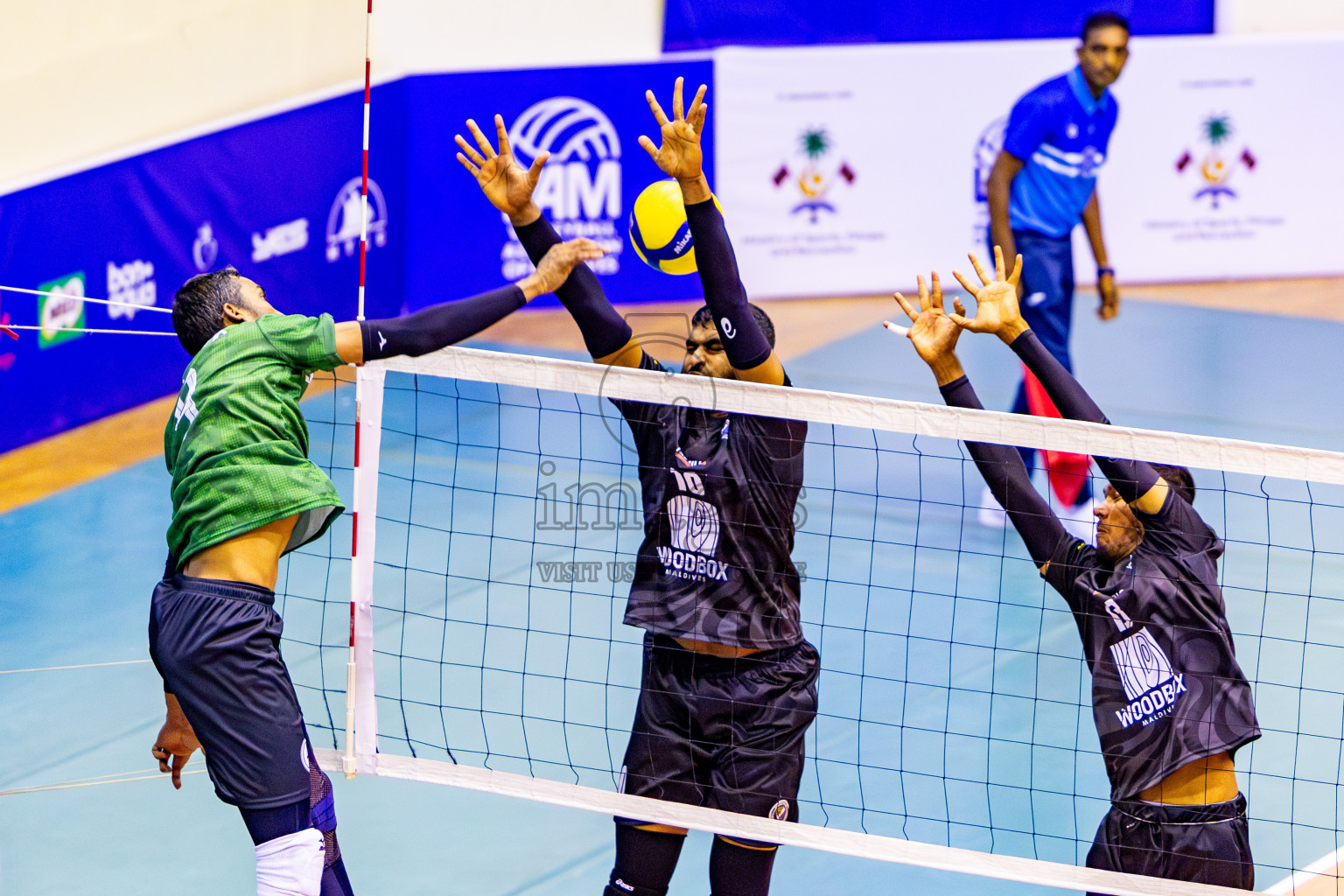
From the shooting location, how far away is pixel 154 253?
10.2 meters

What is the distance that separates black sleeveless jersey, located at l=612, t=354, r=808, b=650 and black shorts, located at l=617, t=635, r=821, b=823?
0.08 metres

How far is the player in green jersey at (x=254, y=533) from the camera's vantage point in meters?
4.12

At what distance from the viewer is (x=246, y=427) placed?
4.14 metres

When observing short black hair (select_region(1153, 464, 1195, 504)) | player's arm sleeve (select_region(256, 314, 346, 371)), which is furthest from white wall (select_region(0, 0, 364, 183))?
short black hair (select_region(1153, 464, 1195, 504))

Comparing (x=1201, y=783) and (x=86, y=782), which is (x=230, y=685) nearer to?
(x=86, y=782)

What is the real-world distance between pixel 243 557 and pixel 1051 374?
2192mm

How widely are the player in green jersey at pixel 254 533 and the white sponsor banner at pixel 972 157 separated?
8.66m

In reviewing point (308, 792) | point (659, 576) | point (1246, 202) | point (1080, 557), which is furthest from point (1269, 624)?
point (1246, 202)

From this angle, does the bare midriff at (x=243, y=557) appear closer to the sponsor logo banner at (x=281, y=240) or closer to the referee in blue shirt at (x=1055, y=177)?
the referee in blue shirt at (x=1055, y=177)

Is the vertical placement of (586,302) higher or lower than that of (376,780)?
higher

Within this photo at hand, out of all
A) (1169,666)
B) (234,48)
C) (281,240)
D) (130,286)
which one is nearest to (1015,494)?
(1169,666)

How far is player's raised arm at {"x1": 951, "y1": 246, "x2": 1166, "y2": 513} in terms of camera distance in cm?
408

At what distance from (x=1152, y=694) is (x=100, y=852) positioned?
3.64 meters

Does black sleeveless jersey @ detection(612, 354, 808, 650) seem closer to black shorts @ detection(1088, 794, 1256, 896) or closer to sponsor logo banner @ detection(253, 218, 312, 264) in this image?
black shorts @ detection(1088, 794, 1256, 896)
